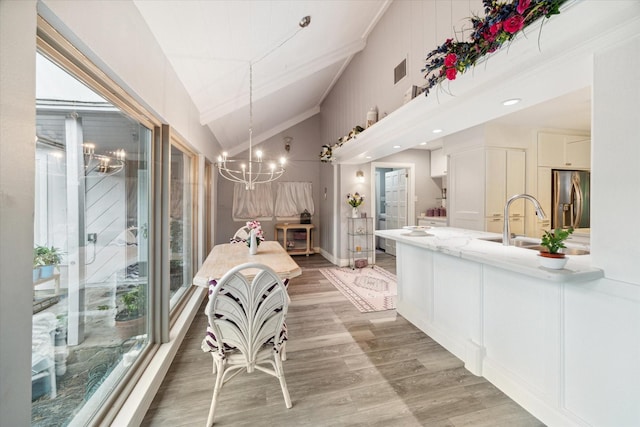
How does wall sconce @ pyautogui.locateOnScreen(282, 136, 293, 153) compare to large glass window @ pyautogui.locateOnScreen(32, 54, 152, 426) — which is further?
wall sconce @ pyautogui.locateOnScreen(282, 136, 293, 153)

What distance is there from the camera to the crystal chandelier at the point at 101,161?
4.70ft

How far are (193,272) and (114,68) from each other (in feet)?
9.58

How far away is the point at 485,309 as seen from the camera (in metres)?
1.95

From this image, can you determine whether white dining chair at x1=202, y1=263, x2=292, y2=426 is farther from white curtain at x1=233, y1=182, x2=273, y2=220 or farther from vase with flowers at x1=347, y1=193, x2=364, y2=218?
white curtain at x1=233, y1=182, x2=273, y2=220

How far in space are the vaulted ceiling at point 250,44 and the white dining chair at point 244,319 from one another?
1763 millimetres

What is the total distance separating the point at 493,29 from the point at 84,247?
2487 millimetres

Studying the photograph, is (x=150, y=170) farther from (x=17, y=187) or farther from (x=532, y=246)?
(x=532, y=246)

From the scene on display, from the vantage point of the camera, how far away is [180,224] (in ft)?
10.4

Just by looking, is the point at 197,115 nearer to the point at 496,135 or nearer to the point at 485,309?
the point at 485,309

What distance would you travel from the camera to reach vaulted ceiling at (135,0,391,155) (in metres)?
1.87

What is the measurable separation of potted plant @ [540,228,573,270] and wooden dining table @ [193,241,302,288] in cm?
154

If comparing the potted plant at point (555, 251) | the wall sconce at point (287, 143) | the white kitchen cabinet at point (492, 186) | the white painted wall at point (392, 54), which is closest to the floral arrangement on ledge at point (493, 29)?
the white painted wall at point (392, 54)

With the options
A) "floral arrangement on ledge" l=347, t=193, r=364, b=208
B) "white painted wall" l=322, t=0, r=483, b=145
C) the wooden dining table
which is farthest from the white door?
the wooden dining table

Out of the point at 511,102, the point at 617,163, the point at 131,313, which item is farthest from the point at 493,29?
the point at 131,313
